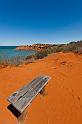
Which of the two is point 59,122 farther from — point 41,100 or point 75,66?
point 75,66

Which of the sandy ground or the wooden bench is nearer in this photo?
the wooden bench

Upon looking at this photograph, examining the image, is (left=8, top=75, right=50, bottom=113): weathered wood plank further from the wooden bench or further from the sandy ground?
the sandy ground

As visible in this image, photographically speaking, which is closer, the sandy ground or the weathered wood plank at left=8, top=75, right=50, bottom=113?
the weathered wood plank at left=8, top=75, right=50, bottom=113

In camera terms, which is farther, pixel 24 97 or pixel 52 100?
pixel 52 100

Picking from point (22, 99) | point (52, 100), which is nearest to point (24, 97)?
point (22, 99)

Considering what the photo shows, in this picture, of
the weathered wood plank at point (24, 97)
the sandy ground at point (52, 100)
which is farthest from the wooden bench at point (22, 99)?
the sandy ground at point (52, 100)

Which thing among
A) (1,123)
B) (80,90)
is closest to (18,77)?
(80,90)

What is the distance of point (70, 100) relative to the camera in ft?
18.0

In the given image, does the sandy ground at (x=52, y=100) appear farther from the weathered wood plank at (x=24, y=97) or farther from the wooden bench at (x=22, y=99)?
the weathered wood plank at (x=24, y=97)

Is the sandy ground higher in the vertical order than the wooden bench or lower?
lower

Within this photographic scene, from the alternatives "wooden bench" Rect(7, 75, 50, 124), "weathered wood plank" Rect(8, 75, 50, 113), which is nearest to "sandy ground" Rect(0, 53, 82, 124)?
"wooden bench" Rect(7, 75, 50, 124)

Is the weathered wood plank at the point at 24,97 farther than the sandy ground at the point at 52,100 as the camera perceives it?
No

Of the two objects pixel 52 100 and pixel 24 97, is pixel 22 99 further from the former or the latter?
pixel 52 100

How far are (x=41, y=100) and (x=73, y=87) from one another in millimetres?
1567
